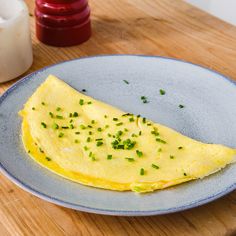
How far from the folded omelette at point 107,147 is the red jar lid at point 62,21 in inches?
10.2

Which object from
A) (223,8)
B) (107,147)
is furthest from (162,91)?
(223,8)

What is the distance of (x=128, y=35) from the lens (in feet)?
4.50

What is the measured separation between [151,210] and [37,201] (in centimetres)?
19

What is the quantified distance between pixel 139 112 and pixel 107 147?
0.47ft

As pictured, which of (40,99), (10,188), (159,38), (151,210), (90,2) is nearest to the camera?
(151,210)

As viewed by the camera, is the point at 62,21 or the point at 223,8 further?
the point at 223,8

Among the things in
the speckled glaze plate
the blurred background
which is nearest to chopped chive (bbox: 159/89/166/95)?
the speckled glaze plate

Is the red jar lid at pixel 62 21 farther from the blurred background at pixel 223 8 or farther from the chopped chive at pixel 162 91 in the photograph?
the blurred background at pixel 223 8

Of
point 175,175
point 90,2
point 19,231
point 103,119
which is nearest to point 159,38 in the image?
point 90,2

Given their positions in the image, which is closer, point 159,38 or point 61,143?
point 61,143

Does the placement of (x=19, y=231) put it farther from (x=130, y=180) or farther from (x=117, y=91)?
(x=117, y=91)

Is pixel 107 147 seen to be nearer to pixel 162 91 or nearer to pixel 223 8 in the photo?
pixel 162 91

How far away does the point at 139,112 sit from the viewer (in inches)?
42.1

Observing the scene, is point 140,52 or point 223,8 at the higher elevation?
point 140,52
